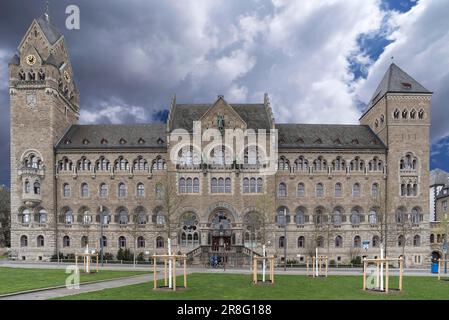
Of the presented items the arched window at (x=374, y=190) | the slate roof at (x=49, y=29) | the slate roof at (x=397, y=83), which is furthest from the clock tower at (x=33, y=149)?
the slate roof at (x=397, y=83)

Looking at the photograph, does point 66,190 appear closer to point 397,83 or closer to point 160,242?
point 160,242

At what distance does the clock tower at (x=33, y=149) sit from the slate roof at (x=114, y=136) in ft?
8.99

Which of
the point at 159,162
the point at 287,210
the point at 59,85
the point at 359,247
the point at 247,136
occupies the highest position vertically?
the point at 59,85

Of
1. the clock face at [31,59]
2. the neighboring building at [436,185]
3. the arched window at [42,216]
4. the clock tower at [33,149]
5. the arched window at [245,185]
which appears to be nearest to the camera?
the arched window at [245,185]

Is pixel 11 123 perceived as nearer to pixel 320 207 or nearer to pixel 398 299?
pixel 320 207

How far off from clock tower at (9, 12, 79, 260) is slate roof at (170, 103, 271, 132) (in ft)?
68.2

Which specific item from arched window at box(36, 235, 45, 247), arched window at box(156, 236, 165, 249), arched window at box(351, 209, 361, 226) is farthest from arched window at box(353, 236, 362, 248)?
arched window at box(36, 235, 45, 247)

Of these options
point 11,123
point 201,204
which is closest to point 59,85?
point 11,123

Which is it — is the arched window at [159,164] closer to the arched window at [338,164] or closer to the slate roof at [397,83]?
the arched window at [338,164]

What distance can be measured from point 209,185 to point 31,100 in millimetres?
33141

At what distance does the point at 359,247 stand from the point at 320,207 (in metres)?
9.03

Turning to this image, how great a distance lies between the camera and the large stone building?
59.3m

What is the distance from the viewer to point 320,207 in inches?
2431

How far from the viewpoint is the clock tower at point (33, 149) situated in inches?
2373
